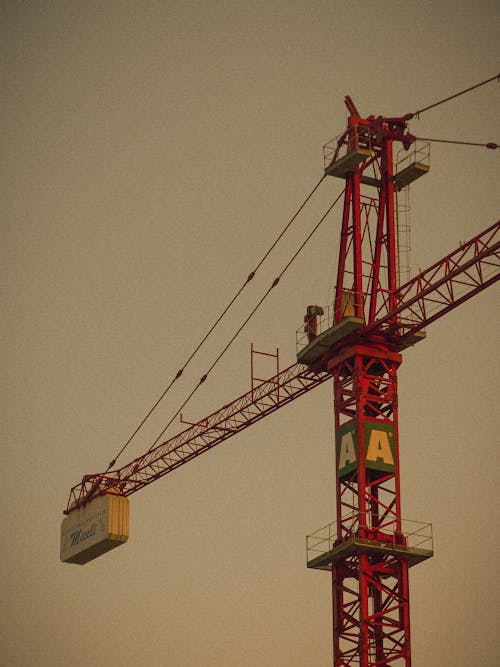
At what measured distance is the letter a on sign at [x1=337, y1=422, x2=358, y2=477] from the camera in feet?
340

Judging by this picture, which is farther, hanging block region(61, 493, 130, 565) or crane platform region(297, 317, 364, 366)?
hanging block region(61, 493, 130, 565)

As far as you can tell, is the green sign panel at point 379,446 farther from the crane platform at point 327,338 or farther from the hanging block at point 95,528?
the hanging block at point 95,528

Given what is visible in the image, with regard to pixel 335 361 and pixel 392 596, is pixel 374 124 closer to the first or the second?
pixel 335 361

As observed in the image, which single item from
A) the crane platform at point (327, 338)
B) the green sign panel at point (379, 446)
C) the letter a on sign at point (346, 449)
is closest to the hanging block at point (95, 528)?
the crane platform at point (327, 338)

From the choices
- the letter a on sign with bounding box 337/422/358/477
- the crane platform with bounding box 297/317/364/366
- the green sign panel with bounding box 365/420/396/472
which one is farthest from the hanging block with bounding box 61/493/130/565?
the green sign panel with bounding box 365/420/396/472

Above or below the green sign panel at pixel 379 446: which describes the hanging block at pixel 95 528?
above

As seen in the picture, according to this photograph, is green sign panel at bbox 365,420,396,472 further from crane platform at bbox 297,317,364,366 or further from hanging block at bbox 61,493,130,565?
hanging block at bbox 61,493,130,565

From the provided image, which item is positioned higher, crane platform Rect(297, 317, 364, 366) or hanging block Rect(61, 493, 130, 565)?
crane platform Rect(297, 317, 364, 366)

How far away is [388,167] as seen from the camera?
111m

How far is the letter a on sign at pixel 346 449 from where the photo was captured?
10375cm

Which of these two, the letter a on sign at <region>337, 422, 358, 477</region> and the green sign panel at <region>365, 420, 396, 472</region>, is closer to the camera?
the green sign panel at <region>365, 420, 396, 472</region>

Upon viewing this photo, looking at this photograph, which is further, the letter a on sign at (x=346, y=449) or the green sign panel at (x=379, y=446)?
the letter a on sign at (x=346, y=449)

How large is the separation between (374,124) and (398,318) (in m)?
12.1

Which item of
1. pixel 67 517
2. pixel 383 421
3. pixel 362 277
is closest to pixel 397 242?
pixel 362 277
